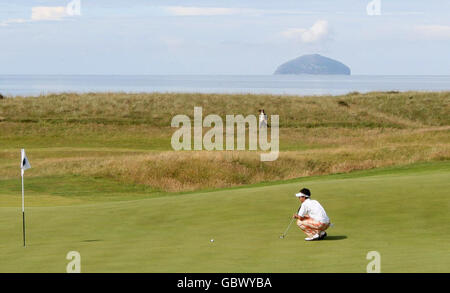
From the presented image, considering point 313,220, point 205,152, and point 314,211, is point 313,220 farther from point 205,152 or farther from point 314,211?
point 205,152

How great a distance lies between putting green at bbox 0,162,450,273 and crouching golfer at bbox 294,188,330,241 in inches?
13.8

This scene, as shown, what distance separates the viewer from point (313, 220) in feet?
52.7

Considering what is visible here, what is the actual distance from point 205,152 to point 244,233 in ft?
92.1

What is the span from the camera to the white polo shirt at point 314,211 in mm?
16016

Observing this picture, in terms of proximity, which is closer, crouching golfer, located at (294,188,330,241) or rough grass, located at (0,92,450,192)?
crouching golfer, located at (294,188,330,241)

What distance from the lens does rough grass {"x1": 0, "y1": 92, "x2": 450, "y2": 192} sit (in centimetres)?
4066
